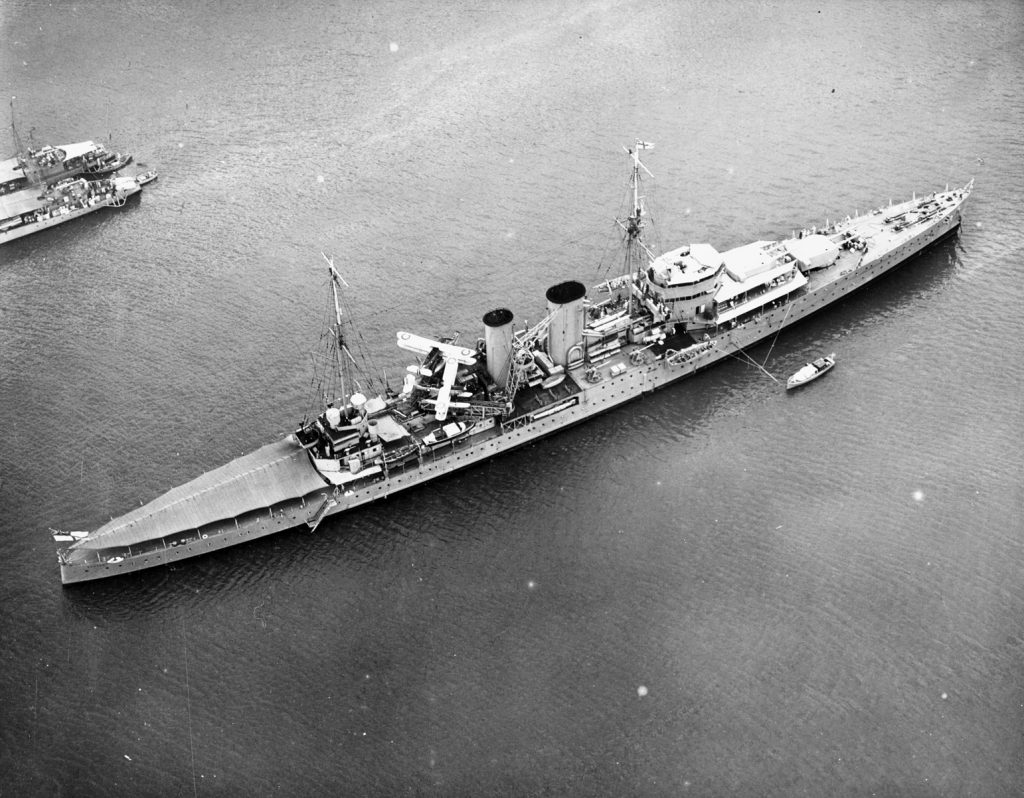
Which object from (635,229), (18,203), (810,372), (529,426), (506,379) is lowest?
(810,372)

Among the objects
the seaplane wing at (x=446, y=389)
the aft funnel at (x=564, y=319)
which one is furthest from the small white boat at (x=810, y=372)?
the seaplane wing at (x=446, y=389)

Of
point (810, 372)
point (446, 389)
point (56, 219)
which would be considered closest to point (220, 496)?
point (446, 389)

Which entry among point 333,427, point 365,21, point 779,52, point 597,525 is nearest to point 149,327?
point 333,427

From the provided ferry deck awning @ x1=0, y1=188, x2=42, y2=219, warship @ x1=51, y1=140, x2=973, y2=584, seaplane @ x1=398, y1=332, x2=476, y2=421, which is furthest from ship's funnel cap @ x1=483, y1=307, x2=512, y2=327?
ferry deck awning @ x1=0, y1=188, x2=42, y2=219

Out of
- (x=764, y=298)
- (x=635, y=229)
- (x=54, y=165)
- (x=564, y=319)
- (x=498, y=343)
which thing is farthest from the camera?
(x=54, y=165)

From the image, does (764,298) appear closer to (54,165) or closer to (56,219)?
(56,219)

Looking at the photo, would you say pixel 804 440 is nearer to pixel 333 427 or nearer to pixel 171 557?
pixel 333 427

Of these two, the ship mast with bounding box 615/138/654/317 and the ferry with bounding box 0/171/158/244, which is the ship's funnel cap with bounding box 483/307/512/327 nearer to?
the ship mast with bounding box 615/138/654/317

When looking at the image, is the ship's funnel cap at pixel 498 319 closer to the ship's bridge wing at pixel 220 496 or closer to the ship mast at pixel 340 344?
the ship mast at pixel 340 344
